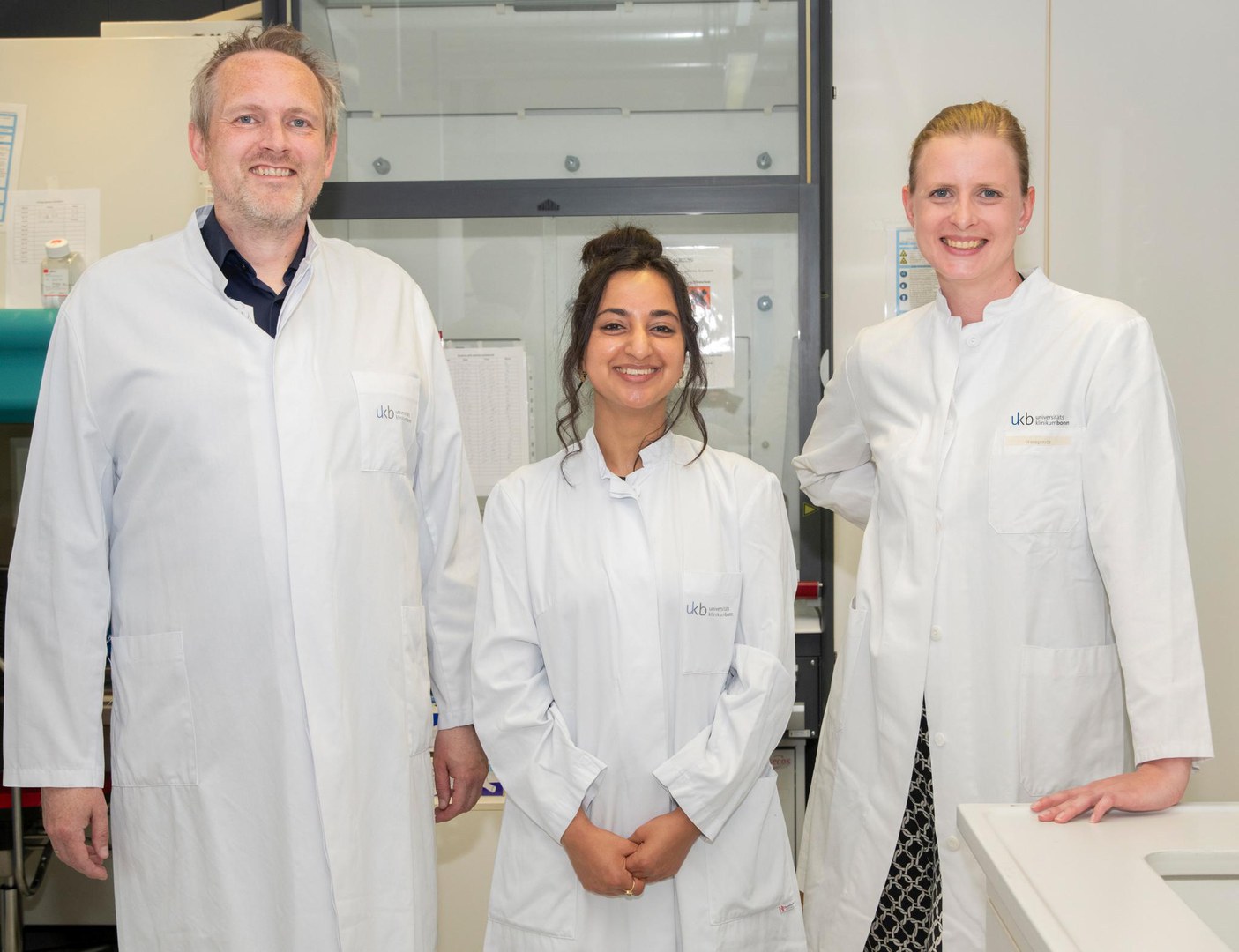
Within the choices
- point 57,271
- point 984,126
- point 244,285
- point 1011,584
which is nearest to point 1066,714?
point 1011,584

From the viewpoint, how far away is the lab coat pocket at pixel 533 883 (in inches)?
58.7

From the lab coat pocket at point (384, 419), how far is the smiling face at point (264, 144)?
0.87 feet

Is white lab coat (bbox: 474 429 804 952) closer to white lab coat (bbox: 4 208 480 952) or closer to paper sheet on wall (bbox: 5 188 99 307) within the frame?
white lab coat (bbox: 4 208 480 952)

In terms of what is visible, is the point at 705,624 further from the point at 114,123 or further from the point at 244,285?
the point at 114,123

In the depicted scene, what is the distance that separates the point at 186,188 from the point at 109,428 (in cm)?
107

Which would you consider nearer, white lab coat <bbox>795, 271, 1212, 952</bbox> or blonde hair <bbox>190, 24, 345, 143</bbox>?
white lab coat <bbox>795, 271, 1212, 952</bbox>

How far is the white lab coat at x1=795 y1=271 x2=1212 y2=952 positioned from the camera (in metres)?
1.43

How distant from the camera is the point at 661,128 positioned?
241 centimetres

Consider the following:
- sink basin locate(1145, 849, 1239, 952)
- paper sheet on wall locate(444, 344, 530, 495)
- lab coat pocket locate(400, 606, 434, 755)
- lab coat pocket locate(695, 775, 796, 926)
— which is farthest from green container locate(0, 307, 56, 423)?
sink basin locate(1145, 849, 1239, 952)

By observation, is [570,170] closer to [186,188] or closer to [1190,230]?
[186,188]

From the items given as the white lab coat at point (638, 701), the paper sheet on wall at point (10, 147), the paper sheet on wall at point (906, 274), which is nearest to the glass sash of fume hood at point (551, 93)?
the paper sheet on wall at point (906, 274)

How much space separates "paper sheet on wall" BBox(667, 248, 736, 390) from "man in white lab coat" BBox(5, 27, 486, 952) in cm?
104

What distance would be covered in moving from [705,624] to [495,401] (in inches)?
42.0

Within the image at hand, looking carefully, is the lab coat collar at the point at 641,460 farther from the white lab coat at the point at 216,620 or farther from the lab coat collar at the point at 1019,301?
the lab coat collar at the point at 1019,301
